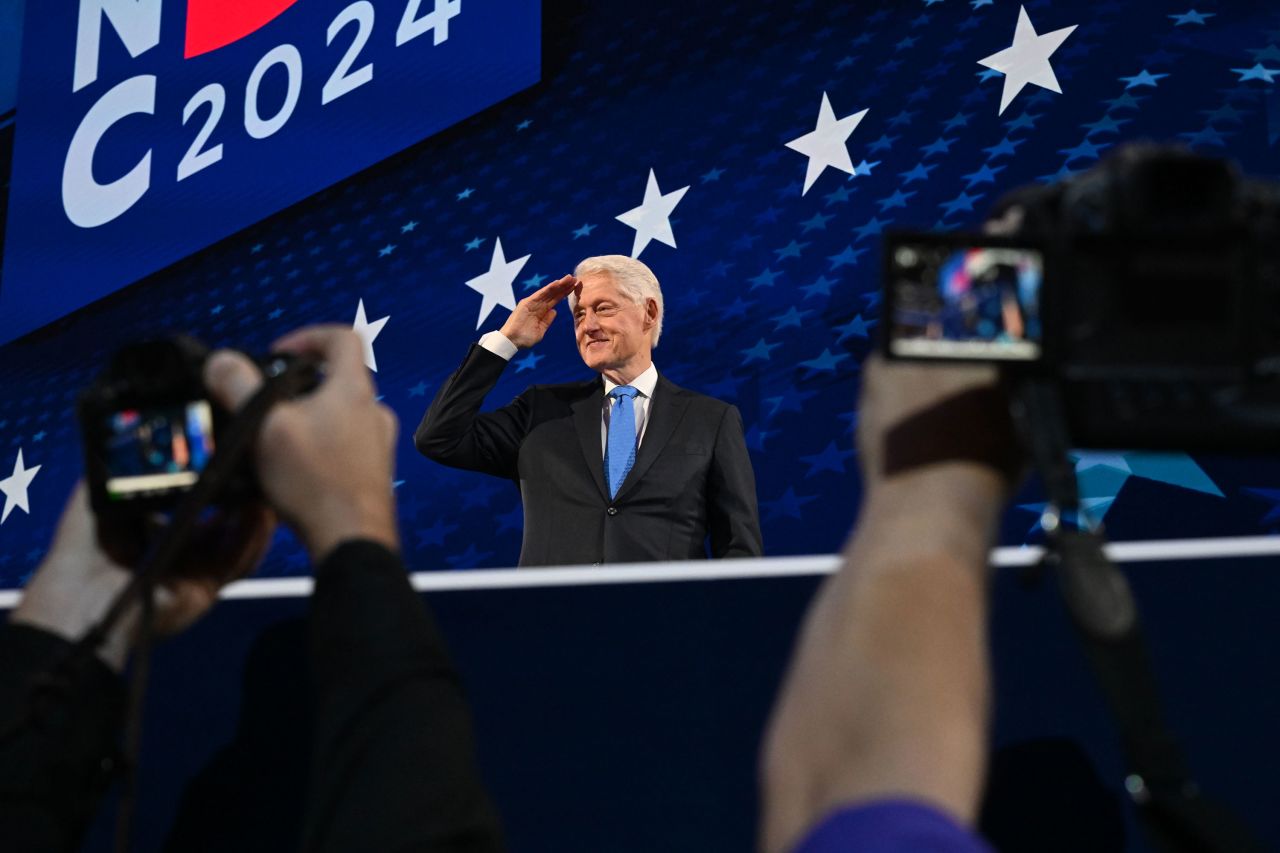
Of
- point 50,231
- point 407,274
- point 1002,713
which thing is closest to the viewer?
point 1002,713

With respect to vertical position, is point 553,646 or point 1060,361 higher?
point 1060,361

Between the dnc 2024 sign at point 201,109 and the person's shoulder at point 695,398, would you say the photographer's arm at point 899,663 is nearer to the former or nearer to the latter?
the person's shoulder at point 695,398

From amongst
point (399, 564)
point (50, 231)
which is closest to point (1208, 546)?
point (399, 564)

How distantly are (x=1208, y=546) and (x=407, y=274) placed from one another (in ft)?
10.9

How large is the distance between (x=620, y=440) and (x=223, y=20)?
2.23 meters

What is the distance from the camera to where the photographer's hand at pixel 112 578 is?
63cm

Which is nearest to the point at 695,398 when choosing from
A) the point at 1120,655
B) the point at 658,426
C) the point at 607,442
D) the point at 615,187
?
the point at 658,426

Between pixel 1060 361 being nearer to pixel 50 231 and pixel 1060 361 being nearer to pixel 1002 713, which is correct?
pixel 1002 713

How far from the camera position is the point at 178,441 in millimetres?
589

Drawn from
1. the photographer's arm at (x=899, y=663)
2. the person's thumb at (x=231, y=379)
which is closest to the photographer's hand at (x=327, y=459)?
the person's thumb at (x=231, y=379)

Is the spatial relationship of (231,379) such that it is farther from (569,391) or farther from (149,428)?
(569,391)

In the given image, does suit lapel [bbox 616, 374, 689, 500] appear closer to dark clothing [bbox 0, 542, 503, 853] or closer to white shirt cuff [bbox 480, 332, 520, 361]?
white shirt cuff [bbox 480, 332, 520, 361]

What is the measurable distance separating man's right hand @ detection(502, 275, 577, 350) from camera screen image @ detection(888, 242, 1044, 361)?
9.06ft

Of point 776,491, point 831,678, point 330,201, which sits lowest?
point 776,491
